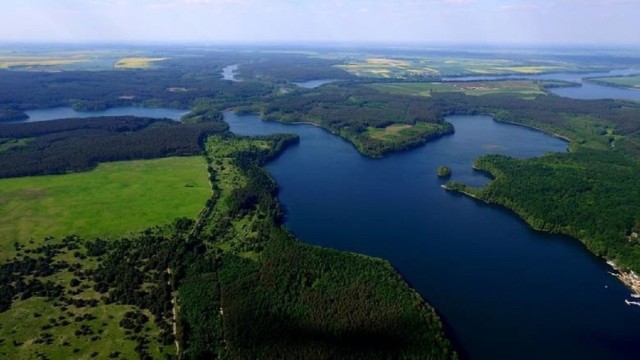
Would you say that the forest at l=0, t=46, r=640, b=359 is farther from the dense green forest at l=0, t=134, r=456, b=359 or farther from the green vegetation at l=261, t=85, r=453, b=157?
the green vegetation at l=261, t=85, r=453, b=157

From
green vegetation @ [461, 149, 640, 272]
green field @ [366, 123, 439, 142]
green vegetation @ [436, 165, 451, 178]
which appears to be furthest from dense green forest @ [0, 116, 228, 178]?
green vegetation @ [461, 149, 640, 272]

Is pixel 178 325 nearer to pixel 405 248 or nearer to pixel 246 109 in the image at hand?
pixel 405 248

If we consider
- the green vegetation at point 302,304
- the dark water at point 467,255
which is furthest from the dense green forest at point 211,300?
the dark water at point 467,255

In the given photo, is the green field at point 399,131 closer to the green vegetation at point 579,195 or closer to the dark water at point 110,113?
the green vegetation at point 579,195

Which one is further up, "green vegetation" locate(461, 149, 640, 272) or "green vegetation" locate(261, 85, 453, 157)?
"green vegetation" locate(461, 149, 640, 272)

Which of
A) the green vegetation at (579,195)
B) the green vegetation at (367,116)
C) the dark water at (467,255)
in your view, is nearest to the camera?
the dark water at (467,255)

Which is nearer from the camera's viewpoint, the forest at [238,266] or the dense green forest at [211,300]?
the dense green forest at [211,300]
